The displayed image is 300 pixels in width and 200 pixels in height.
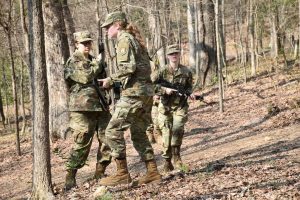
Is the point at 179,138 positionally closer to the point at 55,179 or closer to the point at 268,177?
the point at 268,177

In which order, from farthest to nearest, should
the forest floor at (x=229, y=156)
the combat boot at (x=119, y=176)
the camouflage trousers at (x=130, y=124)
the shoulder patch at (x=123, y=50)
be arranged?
the combat boot at (x=119, y=176) → the camouflage trousers at (x=130, y=124) → the shoulder patch at (x=123, y=50) → the forest floor at (x=229, y=156)

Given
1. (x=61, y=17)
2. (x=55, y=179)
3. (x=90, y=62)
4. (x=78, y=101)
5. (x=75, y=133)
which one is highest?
(x=61, y=17)

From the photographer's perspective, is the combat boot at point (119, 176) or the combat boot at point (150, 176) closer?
the combat boot at point (150, 176)

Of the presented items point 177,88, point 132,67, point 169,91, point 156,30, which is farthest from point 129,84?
point 156,30

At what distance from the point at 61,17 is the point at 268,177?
379 inches

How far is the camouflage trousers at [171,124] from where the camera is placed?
7.10 meters

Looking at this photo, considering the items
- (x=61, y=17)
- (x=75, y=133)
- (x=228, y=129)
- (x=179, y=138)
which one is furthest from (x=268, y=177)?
(x=61, y=17)

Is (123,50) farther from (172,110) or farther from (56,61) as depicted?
(56,61)

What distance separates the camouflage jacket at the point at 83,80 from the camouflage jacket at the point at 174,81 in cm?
95

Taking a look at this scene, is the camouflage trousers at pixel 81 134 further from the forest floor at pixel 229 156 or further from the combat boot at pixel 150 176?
the combat boot at pixel 150 176

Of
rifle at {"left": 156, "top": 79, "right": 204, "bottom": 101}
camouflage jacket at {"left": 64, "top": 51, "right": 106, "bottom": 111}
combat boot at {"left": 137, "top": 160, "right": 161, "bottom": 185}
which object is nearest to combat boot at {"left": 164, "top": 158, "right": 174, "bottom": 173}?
rifle at {"left": 156, "top": 79, "right": 204, "bottom": 101}

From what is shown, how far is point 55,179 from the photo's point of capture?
31.2 feet

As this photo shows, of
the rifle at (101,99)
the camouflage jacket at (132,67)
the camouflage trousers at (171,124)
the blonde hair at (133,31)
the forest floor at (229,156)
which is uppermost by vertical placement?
the blonde hair at (133,31)

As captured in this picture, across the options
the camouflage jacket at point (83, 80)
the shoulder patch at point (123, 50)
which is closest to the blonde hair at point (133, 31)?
the shoulder patch at point (123, 50)
